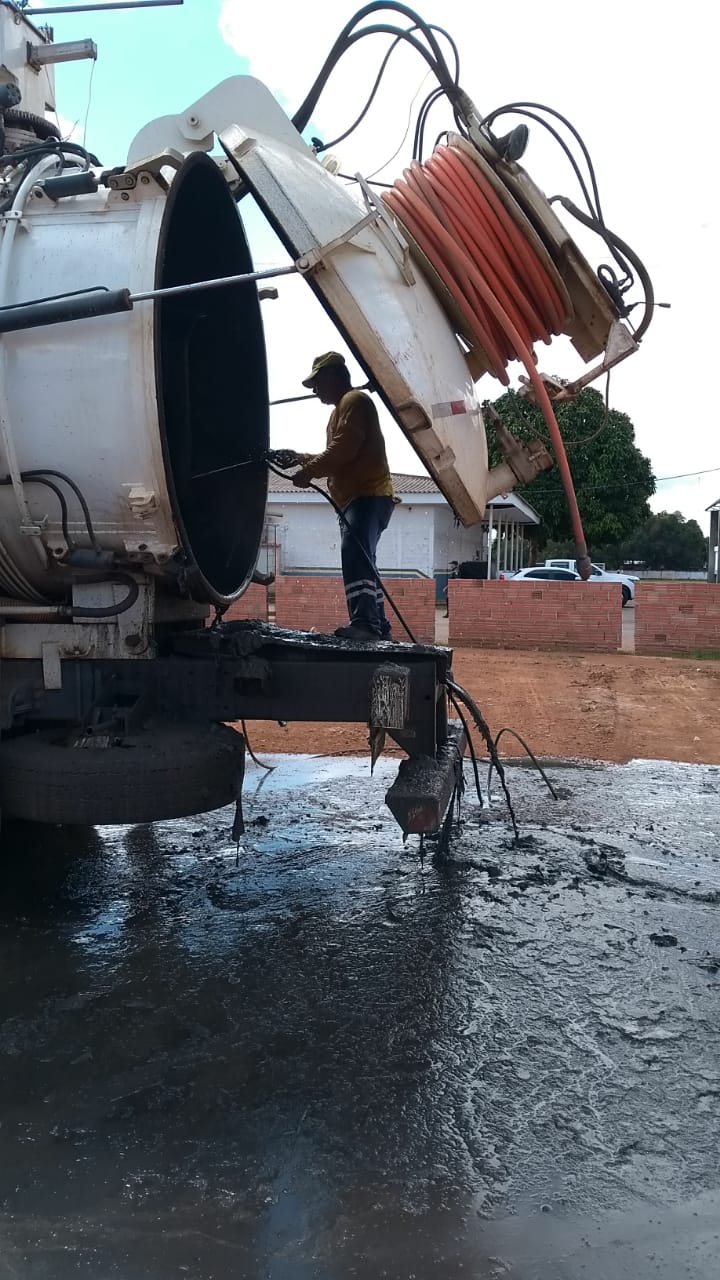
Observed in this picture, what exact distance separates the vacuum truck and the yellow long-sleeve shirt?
86 cm

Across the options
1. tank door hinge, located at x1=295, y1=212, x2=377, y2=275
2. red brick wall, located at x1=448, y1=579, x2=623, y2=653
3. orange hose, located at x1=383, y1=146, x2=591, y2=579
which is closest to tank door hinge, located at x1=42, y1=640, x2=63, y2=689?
tank door hinge, located at x1=295, y1=212, x2=377, y2=275

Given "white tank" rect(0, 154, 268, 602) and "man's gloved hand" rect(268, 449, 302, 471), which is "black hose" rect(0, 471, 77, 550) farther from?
"man's gloved hand" rect(268, 449, 302, 471)

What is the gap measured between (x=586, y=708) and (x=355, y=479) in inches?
226

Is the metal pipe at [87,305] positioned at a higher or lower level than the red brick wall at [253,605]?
higher

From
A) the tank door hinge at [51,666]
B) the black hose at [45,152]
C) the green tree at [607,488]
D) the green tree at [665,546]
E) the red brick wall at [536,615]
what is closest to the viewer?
the tank door hinge at [51,666]

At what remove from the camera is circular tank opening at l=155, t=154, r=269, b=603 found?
440 centimetres

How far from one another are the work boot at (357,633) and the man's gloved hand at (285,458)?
869 mm

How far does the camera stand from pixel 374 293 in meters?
3.53

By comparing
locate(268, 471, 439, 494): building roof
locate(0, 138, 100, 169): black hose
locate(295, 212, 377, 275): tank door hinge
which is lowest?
locate(295, 212, 377, 275): tank door hinge

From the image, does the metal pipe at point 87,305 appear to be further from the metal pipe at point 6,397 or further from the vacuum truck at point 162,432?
the metal pipe at point 6,397

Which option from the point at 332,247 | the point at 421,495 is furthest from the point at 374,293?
the point at 421,495

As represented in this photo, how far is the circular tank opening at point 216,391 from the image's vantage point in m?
4.40

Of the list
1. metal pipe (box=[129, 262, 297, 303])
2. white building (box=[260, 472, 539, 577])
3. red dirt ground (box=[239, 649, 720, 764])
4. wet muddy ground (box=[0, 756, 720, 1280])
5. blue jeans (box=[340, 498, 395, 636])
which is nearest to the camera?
wet muddy ground (box=[0, 756, 720, 1280])

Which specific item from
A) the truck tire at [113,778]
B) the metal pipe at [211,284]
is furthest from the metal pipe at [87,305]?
the truck tire at [113,778]
